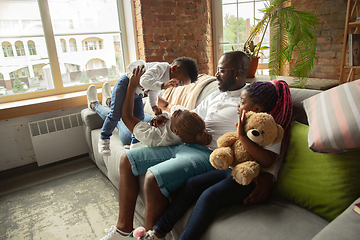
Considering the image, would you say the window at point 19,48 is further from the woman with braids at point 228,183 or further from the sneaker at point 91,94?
the woman with braids at point 228,183

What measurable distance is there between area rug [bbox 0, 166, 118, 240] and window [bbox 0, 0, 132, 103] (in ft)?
3.55

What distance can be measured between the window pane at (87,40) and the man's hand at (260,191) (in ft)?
8.01

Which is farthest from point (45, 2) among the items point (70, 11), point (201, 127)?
point (201, 127)

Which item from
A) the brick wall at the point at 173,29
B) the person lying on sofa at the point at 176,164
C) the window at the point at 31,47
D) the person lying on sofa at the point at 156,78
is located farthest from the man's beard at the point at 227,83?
the window at the point at 31,47

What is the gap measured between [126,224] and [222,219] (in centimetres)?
55

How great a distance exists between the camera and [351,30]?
8.77 feet

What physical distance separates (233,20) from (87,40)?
1974mm

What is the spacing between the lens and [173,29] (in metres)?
2.87


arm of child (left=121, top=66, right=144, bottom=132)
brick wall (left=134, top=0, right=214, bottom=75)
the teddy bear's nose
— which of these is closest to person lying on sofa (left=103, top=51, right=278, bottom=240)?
the teddy bear's nose

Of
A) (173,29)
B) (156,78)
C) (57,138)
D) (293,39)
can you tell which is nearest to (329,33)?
(293,39)

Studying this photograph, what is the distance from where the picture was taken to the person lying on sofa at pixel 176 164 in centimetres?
112

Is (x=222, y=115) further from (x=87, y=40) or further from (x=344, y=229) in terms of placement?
(x=87, y=40)

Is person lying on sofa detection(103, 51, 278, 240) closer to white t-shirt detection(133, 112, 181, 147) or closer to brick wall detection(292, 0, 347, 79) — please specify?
white t-shirt detection(133, 112, 181, 147)

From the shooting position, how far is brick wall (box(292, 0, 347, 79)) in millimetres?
2854
